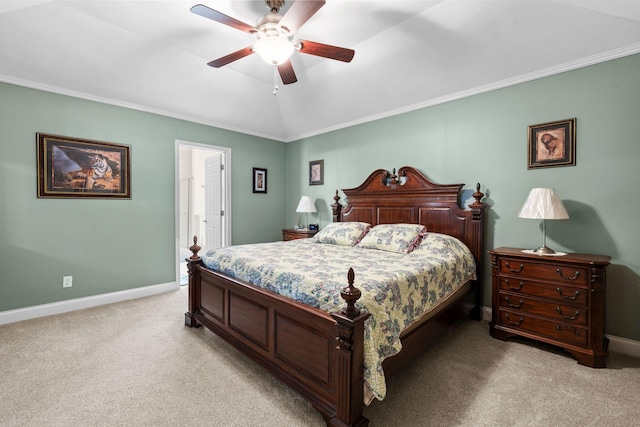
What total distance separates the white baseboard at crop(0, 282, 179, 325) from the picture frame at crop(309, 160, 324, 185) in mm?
2690

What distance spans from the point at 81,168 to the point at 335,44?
3.26 m

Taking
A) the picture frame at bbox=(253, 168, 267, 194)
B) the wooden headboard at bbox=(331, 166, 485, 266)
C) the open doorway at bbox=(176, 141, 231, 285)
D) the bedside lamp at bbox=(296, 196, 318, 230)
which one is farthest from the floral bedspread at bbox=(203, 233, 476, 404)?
the picture frame at bbox=(253, 168, 267, 194)

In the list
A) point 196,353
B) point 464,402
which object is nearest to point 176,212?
point 196,353

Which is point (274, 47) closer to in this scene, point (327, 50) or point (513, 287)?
point (327, 50)

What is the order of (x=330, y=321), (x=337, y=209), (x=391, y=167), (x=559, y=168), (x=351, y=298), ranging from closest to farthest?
(x=351, y=298) → (x=330, y=321) → (x=559, y=168) → (x=391, y=167) → (x=337, y=209)

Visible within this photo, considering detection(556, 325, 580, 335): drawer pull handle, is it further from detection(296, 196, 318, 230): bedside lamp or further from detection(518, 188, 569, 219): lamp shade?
detection(296, 196, 318, 230): bedside lamp

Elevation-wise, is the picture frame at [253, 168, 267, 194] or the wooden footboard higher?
the picture frame at [253, 168, 267, 194]

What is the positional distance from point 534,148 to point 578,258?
45.3 inches

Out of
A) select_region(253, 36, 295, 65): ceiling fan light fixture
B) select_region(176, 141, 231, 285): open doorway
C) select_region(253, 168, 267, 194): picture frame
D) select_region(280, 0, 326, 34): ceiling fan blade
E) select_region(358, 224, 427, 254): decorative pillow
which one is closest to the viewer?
select_region(280, 0, 326, 34): ceiling fan blade

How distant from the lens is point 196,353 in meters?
2.43

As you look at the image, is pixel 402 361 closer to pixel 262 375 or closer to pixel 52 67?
pixel 262 375

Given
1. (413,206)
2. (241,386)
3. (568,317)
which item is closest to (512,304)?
(568,317)

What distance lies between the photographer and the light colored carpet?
1699 mm

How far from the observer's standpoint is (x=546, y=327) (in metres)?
Answer: 2.46
